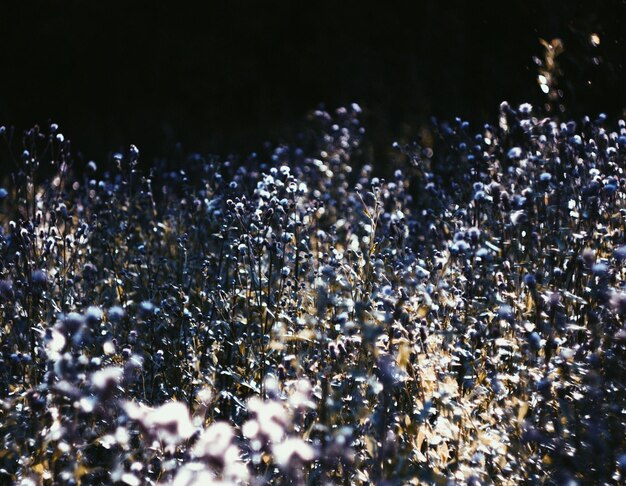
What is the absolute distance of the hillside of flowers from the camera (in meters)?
2.33

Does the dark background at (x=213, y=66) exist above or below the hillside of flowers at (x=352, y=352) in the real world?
above

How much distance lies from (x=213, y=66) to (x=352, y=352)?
7.51m

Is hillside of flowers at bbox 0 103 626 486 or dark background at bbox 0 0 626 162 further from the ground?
dark background at bbox 0 0 626 162

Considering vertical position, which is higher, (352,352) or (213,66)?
(213,66)

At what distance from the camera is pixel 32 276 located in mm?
3193

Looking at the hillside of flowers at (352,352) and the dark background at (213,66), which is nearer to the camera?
the hillside of flowers at (352,352)

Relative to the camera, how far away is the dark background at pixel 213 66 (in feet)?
28.2

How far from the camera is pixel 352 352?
9.74 ft

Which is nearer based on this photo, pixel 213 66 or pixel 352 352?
pixel 352 352

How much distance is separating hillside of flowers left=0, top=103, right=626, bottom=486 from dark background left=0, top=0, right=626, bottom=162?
435cm

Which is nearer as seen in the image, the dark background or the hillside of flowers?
the hillside of flowers

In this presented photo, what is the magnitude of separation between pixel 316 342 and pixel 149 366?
31.1 inches

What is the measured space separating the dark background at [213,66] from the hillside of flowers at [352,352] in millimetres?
4347

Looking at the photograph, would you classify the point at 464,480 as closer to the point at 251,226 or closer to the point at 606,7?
the point at 251,226
